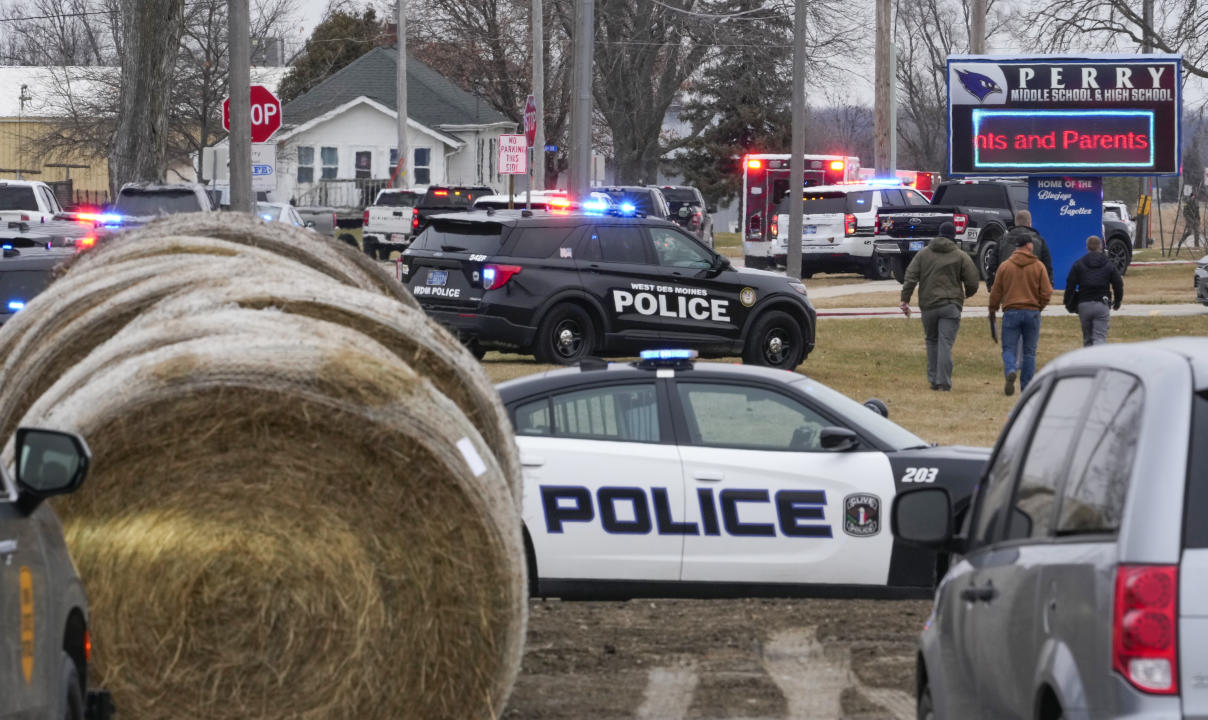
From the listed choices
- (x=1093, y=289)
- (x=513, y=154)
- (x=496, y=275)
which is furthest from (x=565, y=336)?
(x=513, y=154)

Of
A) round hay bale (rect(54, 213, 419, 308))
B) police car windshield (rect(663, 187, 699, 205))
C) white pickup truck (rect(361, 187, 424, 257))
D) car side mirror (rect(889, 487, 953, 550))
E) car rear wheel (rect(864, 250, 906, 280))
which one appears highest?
police car windshield (rect(663, 187, 699, 205))

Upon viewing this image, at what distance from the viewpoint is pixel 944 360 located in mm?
19484

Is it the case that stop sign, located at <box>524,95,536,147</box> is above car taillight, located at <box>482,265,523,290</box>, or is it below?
above

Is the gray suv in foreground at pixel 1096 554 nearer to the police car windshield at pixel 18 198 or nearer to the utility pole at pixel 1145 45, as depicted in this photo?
the police car windshield at pixel 18 198

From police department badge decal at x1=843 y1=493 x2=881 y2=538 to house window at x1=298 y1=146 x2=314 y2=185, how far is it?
55993mm

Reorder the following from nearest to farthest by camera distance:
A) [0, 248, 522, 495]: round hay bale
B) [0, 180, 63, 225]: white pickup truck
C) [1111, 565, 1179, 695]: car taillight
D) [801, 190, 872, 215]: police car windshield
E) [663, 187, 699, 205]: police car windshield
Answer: [1111, 565, 1179, 695]: car taillight
[0, 248, 522, 495]: round hay bale
[0, 180, 63, 225]: white pickup truck
[801, 190, 872, 215]: police car windshield
[663, 187, 699, 205]: police car windshield

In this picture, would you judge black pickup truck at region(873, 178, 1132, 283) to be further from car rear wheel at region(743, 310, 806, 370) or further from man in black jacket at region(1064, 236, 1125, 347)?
man in black jacket at region(1064, 236, 1125, 347)

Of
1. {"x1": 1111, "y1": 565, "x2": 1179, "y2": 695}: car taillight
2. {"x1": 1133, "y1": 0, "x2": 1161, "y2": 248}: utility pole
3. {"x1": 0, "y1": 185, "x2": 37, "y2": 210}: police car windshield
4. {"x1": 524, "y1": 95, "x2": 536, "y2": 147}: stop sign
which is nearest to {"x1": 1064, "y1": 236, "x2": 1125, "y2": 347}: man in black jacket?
{"x1": 524, "y1": 95, "x2": 536, "y2": 147}: stop sign

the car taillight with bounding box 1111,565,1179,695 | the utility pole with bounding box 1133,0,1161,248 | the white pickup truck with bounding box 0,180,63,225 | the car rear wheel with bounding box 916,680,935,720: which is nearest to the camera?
the car taillight with bounding box 1111,565,1179,695

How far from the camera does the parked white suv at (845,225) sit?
36.7 metres

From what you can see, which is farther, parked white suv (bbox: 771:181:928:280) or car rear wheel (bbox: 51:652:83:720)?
parked white suv (bbox: 771:181:928:280)

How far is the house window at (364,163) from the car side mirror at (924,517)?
59.6 meters

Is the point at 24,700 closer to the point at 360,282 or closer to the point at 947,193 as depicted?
the point at 360,282

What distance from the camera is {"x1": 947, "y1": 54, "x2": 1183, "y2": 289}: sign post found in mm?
29844
